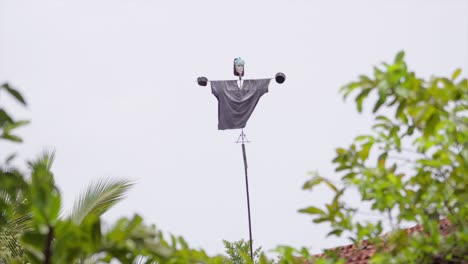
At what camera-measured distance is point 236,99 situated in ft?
29.7

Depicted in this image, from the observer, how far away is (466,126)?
180cm

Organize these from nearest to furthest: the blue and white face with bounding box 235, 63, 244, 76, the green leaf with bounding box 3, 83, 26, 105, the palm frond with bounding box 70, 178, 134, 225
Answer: the green leaf with bounding box 3, 83, 26, 105 → the palm frond with bounding box 70, 178, 134, 225 → the blue and white face with bounding box 235, 63, 244, 76

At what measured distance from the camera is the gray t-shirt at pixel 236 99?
893 cm

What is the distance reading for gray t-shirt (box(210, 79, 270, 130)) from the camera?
893 cm

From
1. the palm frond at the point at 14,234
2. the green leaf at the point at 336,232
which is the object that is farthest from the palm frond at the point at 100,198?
the green leaf at the point at 336,232

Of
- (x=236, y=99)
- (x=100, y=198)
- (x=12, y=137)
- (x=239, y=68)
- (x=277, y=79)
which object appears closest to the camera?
(x=12, y=137)

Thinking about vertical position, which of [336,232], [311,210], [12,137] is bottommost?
[336,232]

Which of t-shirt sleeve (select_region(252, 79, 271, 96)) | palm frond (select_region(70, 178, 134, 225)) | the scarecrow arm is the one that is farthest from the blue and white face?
palm frond (select_region(70, 178, 134, 225))

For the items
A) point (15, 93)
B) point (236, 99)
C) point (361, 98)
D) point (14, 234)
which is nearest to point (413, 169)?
point (361, 98)

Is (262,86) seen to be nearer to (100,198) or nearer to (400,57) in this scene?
(100,198)

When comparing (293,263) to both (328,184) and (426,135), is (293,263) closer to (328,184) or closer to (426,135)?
(328,184)

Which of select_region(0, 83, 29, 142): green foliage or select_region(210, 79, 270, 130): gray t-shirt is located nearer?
select_region(0, 83, 29, 142): green foliage

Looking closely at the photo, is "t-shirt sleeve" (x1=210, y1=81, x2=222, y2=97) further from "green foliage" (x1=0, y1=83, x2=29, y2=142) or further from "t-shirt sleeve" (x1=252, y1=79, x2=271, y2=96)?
"green foliage" (x1=0, y1=83, x2=29, y2=142)

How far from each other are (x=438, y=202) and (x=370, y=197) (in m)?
0.27
